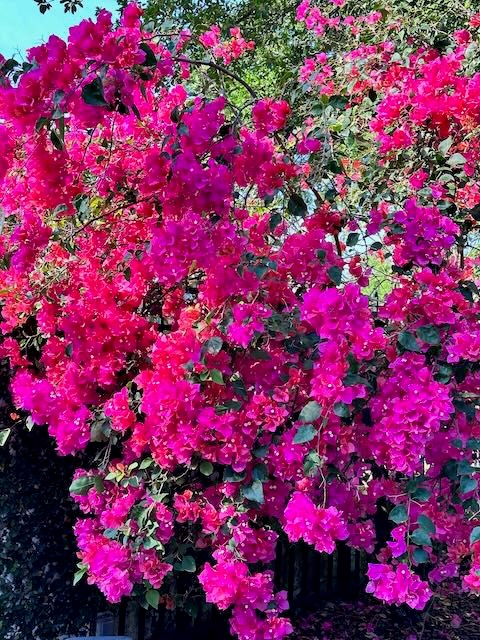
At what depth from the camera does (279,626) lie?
6.40ft

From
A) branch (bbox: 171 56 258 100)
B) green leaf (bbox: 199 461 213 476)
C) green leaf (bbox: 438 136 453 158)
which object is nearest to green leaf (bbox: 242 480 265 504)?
green leaf (bbox: 199 461 213 476)

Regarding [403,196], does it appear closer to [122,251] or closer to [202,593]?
Result: [122,251]

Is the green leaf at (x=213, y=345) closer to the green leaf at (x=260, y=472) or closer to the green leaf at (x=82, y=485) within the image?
the green leaf at (x=260, y=472)

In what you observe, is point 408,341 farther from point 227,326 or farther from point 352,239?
point 352,239

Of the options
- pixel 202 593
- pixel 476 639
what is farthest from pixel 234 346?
pixel 476 639

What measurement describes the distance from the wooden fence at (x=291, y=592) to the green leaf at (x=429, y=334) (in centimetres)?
169

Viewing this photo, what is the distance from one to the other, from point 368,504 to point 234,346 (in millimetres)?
942

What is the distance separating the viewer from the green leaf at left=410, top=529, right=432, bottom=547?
1750mm

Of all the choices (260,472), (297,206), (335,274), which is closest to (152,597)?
(260,472)

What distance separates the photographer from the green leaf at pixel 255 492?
71.9 inches

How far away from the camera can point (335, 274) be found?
6.57ft

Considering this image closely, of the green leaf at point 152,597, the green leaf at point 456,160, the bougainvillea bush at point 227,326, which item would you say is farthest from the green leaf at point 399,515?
the green leaf at point 456,160

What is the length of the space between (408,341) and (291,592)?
215 cm

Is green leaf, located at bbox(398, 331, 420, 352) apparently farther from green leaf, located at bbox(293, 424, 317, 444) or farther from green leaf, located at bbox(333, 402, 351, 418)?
green leaf, located at bbox(293, 424, 317, 444)
